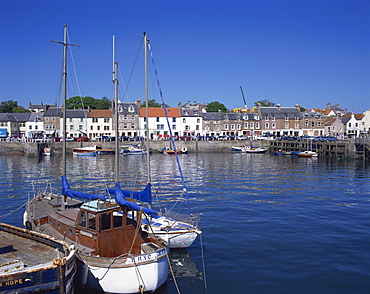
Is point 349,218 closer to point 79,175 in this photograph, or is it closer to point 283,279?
point 283,279

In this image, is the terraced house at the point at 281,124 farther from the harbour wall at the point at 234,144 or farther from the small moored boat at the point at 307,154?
the small moored boat at the point at 307,154

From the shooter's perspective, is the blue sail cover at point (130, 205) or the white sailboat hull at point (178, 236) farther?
the white sailboat hull at point (178, 236)

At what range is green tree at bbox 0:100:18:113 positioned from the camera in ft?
473

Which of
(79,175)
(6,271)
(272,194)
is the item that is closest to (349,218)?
(272,194)

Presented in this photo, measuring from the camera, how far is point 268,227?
25.2 m

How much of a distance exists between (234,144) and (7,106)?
102358 millimetres

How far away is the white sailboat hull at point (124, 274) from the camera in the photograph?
15.1m

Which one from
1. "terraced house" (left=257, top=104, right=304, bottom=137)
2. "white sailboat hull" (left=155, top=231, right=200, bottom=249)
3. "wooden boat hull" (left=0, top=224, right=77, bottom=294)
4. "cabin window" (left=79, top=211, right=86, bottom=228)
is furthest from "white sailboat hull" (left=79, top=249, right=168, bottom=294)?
"terraced house" (left=257, top=104, right=304, bottom=137)

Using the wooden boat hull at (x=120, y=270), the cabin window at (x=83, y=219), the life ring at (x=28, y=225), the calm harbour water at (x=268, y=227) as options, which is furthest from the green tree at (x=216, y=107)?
the wooden boat hull at (x=120, y=270)

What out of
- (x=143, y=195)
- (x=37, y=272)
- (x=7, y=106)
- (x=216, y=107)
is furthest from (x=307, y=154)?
(x=7, y=106)

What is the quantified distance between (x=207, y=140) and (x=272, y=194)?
62.3m

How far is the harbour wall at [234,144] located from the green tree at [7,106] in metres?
63.3

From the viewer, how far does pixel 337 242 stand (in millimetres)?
22328

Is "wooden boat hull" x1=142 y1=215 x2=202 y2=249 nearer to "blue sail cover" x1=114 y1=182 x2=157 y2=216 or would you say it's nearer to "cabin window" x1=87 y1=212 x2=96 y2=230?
"blue sail cover" x1=114 y1=182 x2=157 y2=216
